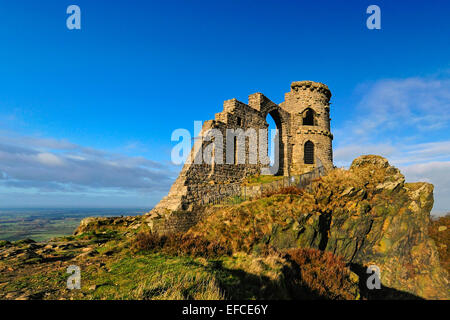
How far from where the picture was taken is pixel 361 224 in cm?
1432

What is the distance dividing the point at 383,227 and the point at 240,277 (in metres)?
12.4

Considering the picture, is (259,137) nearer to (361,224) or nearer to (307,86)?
(361,224)

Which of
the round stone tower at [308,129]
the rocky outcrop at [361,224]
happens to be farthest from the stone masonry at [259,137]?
the rocky outcrop at [361,224]

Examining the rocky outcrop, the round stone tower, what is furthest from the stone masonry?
the rocky outcrop

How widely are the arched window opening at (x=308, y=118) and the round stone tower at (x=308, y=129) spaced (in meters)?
0.32

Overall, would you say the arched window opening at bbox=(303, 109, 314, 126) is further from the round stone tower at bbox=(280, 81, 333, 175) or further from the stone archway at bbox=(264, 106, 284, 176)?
the stone archway at bbox=(264, 106, 284, 176)

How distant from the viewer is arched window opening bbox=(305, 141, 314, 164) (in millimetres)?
26266

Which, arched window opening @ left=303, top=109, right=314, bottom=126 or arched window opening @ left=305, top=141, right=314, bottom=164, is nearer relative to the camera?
arched window opening @ left=305, top=141, right=314, bottom=164

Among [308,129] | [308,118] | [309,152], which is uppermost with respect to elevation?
[308,118]

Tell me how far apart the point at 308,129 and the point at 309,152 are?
2.68 m

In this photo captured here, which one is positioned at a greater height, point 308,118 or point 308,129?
point 308,118

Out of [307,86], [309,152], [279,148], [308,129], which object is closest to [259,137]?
[279,148]
